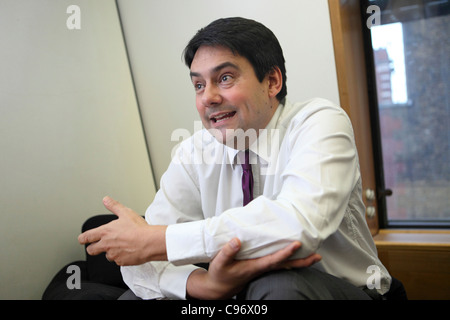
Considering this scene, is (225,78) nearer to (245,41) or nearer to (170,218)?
(245,41)

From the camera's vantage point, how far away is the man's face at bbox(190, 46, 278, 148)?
124 centimetres

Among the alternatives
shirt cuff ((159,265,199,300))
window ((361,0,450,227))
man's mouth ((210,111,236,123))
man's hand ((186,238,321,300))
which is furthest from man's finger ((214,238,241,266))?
window ((361,0,450,227))

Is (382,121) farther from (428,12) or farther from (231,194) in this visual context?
(231,194)

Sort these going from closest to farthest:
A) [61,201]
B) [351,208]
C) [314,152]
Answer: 1. [314,152]
2. [351,208]
3. [61,201]

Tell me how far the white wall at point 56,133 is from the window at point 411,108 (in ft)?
4.19

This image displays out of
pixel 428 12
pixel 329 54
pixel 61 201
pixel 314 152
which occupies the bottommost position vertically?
pixel 61 201

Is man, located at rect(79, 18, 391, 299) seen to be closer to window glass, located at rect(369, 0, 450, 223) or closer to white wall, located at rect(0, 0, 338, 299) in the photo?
white wall, located at rect(0, 0, 338, 299)

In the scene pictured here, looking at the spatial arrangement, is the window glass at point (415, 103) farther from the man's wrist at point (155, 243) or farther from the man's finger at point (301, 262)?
the man's wrist at point (155, 243)

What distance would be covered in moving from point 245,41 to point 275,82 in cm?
18

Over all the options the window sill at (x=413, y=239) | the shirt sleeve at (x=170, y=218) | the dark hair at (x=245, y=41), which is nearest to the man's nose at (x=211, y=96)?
the dark hair at (x=245, y=41)

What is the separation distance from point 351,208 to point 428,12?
50.8 inches

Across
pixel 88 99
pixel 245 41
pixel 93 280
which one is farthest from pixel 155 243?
pixel 88 99

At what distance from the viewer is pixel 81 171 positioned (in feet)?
6.03

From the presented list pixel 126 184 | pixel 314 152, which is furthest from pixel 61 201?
pixel 314 152
